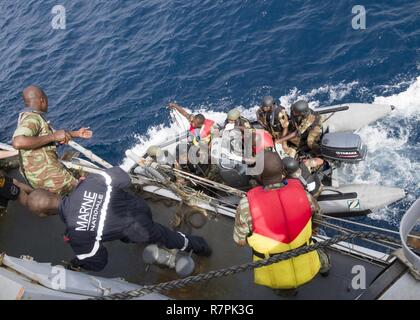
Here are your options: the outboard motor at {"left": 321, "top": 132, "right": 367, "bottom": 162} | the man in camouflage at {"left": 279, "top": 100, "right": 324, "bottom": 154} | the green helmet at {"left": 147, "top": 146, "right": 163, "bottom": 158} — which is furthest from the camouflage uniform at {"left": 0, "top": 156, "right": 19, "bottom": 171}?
the outboard motor at {"left": 321, "top": 132, "right": 367, "bottom": 162}

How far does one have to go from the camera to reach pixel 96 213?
14.6ft

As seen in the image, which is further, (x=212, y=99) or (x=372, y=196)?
(x=212, y=99)

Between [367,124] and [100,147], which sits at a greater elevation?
[367,124]

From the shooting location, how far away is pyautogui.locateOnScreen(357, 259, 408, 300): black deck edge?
306 centimetres

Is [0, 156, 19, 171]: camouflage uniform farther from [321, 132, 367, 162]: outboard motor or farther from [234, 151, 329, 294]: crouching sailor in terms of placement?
[321, 132, 367, 162]: outboard motor

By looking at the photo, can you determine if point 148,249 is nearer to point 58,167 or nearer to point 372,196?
point 58,167

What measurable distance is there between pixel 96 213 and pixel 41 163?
6.75ft

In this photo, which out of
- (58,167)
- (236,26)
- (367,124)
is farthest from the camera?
(236,26)

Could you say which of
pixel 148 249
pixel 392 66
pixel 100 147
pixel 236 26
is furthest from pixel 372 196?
pixel 236 26

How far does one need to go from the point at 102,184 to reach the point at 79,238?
634 mm

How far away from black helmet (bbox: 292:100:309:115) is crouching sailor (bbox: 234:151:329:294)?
4528 mm

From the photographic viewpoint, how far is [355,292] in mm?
4914

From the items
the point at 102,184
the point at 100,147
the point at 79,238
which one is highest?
the point at 102,184

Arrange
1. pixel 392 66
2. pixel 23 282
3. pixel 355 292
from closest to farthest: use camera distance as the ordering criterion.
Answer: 1. pixel 23 282
2. pixel 355 292
3. pixel 392 66
